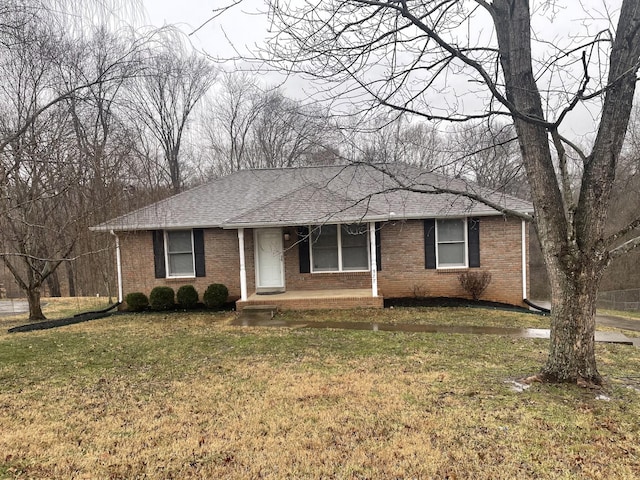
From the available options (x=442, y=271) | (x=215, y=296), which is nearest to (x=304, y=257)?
(x=215, y=296)

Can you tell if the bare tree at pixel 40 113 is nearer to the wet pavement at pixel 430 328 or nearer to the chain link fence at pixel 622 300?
the wet pavement at pixel 430 328

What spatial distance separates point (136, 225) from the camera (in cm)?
1178

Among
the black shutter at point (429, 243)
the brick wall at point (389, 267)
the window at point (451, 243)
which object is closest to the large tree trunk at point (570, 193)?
the brick wall at point (389, 267)

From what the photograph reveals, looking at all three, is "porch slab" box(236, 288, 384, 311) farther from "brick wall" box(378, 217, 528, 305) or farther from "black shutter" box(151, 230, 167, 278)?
"black shutter" box(151, 230, 167, 278)

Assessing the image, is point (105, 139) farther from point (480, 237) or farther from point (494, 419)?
point (480, 237)

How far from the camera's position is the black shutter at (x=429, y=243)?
42.0 feet

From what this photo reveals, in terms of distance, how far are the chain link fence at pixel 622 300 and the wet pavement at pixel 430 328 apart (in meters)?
15.0

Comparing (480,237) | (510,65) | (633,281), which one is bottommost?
(633,281)

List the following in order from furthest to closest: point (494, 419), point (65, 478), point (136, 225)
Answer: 1. point (136, 225)
2. point (494, 419)
3. point (65, 478)

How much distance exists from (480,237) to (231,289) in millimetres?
8154

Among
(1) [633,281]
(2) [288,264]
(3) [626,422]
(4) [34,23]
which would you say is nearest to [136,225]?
(2) [288,264]

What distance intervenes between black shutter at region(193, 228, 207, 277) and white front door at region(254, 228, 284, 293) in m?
1.77

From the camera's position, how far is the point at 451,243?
12914 mm

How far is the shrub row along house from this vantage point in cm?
1257
